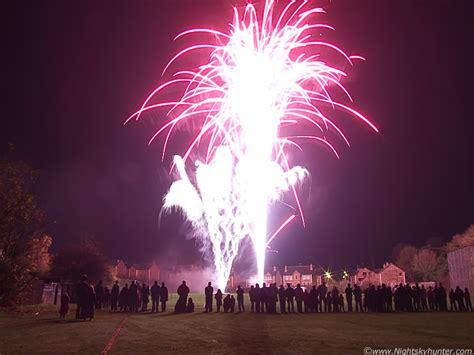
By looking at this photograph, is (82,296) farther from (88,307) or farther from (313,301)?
(313,301)

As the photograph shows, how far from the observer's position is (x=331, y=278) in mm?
104438

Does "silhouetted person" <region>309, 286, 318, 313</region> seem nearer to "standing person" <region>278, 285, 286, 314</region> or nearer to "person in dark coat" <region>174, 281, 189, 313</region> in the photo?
"standing person" <region>278, 285, 286, 314</region>

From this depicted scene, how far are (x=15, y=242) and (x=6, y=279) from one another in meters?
1.02

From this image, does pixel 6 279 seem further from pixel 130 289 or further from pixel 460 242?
pixel 460 242

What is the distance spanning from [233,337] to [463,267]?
47.2 meters

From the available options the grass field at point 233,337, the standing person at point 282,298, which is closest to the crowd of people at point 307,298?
the standing person at point 282,298

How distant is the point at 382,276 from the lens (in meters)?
90.4

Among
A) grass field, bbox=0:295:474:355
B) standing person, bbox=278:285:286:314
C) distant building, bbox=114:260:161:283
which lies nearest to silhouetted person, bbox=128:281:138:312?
grass field, bbox=0:295:474:355

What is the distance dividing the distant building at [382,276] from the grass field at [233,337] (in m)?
71.8

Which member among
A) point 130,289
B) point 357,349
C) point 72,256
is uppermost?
point 72,256

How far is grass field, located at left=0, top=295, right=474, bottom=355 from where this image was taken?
11227 millimetres

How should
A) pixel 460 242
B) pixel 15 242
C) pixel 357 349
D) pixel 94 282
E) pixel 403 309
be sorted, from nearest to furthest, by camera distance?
pixel 357 349 < pixel 15 242 < pixel 403 309 < pixel 94 282 < pixel 460 242

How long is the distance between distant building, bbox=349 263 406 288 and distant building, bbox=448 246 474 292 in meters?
27.1

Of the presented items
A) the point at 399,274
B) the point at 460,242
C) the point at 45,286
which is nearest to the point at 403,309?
the point at 45,286
